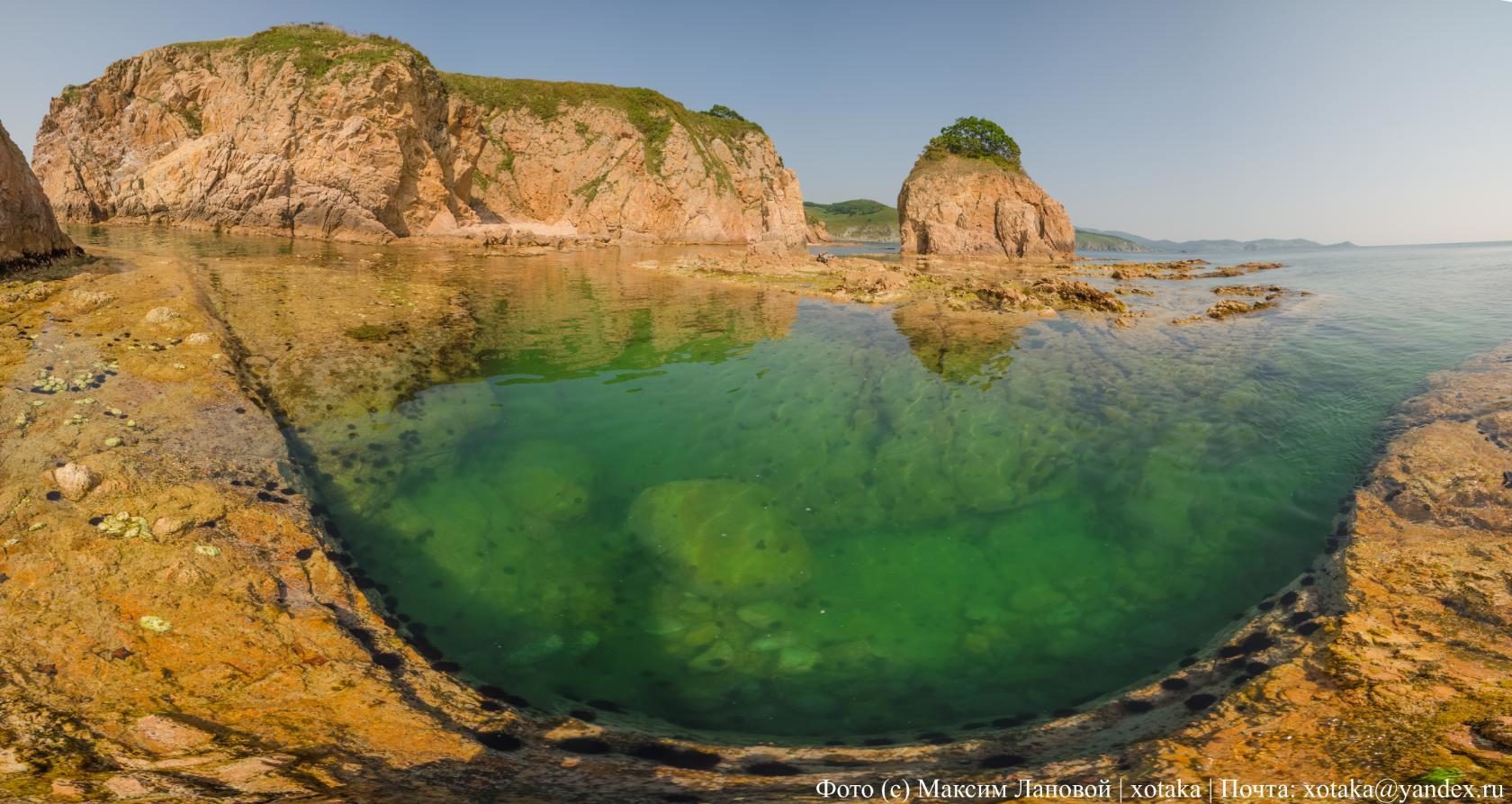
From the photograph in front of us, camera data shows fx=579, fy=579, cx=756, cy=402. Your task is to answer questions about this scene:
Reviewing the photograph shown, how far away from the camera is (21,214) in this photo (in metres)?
13.9

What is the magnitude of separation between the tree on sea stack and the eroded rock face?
5.44m

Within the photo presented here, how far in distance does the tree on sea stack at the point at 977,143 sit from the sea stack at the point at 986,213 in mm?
3061

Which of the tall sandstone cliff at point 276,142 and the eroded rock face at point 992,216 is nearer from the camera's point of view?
the tall sandstone cliff at point 276,142

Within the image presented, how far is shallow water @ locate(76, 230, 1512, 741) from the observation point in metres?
5.96

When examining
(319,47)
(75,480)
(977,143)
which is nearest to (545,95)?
(319,47)

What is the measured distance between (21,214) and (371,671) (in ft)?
60.0

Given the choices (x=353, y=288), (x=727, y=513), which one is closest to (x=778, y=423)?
(x=727, y=513)

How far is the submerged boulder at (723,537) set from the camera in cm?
739

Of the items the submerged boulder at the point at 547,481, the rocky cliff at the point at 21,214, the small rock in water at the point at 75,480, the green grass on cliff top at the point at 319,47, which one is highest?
the green grass on cliff top at the point at 319,47

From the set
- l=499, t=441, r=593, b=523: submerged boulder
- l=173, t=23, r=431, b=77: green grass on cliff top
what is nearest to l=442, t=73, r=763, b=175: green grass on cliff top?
l=173, t=23, r=431, b=77: green grass on cliff top

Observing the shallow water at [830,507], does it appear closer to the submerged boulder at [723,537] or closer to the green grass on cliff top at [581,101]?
the submerged boulder at [723,537]

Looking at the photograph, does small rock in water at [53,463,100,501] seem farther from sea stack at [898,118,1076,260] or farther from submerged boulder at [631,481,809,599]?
sea stack at [898,118,1076,260]

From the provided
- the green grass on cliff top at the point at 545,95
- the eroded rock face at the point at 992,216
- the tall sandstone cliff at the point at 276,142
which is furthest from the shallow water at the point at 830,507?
the eroded rock face at the point at 992,216

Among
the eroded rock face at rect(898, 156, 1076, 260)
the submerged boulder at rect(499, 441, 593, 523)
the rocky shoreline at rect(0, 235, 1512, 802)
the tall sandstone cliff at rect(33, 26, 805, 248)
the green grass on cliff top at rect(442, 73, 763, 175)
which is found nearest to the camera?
the rocky shoreline at rect(0, 235, 1512, 802)
